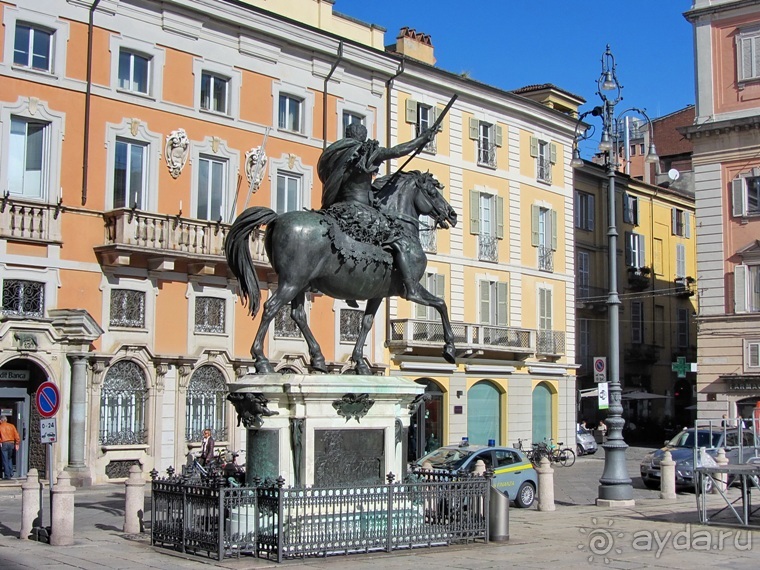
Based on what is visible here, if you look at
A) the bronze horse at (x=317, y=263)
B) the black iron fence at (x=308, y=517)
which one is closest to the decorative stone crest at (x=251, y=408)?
the bronze horse at (x=317, y=263)

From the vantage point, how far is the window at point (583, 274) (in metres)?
53.2

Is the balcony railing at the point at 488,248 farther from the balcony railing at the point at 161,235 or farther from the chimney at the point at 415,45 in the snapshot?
the balcony railing at the point at 161,235

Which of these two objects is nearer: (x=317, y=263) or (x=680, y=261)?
(x=317, y=263)

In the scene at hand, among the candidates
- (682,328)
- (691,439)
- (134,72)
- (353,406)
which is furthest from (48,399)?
(682,328)

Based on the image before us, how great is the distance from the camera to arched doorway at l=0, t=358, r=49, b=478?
27.9 m

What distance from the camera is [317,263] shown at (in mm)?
14516

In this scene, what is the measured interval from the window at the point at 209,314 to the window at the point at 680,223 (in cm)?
3652

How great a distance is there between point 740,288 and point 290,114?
17652mm

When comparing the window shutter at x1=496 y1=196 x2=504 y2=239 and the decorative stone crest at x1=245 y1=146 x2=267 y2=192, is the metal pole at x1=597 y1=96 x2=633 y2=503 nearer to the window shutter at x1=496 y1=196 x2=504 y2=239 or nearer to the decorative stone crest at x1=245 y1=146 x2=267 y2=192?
the decorative stone crest at x1=245 y1=146 x2=267 y2=192

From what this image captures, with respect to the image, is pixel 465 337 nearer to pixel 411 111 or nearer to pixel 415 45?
pixel 411 111

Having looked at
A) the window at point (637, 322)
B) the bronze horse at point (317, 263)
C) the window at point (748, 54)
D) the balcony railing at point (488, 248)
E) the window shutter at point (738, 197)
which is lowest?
the bronze horse at point (317, 263)

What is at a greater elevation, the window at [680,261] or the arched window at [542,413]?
the window at [680,261]

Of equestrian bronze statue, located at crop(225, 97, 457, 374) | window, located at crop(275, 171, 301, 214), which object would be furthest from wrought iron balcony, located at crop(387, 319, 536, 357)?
equestrian bronze statue, located at crop(225, 97, 457, 374)

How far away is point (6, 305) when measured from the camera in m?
27.3
